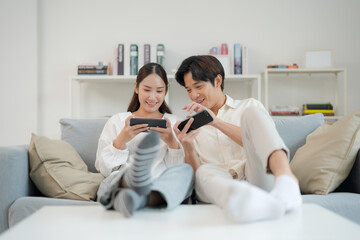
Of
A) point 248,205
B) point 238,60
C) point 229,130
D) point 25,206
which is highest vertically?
point 238,60

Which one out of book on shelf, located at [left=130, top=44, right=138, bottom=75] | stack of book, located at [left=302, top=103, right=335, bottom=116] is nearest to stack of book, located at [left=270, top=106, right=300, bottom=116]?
stack of book, located at [left=302, top=103, right=335, bottom=116]

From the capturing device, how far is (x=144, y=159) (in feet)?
2.93

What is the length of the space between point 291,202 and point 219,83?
1059mm

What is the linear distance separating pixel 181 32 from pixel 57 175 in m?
2.31

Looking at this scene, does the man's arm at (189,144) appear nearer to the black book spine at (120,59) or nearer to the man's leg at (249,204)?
the man's leg at (249,204)

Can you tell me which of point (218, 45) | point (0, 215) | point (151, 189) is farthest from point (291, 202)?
point (218, 45)

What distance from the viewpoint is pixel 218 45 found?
3484mm

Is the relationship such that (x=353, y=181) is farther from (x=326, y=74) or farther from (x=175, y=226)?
(x=326, y=74)

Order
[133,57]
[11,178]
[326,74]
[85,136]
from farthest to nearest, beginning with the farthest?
[326,74] < [133,57] < [85,136] < [11,178]

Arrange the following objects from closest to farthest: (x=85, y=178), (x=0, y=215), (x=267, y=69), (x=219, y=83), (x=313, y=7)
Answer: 1. (x=0, y=215)
2. (x=85, y=178)
3. (x=219, y=83)
4. (x=267, y=69)
5. (x=313, y=7)

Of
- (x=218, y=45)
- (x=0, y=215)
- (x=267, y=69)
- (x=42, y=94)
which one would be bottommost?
(x=0, y=215)

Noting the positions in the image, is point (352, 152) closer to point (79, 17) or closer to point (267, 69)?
point (267, 69)

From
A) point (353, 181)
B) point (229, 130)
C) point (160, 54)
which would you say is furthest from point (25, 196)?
point (160, 54)

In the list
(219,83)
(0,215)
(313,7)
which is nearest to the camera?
(0,215)
